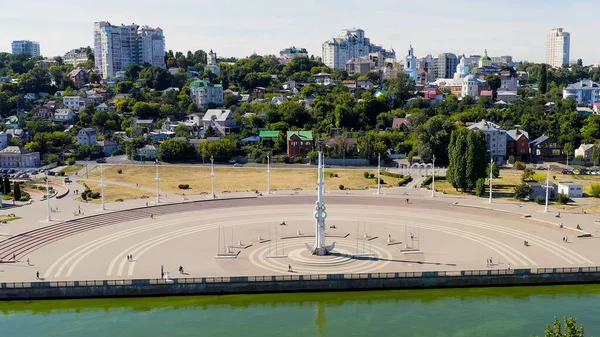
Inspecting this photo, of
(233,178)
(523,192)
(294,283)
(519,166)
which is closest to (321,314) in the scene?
(294,283)

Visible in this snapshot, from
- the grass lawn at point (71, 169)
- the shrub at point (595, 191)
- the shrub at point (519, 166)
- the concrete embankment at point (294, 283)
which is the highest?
the shrub at point (519, 166)

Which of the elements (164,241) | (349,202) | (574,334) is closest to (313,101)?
(349,202)

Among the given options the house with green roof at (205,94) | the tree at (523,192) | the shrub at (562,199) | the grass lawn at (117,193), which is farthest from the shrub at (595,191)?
the house with green roof at (205,94)

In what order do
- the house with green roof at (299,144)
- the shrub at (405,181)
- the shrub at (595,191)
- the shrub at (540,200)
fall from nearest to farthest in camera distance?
the shrub at (540,200) < the shrub at (595,191) < the shrub at (405,181) < the house with green roof at (299,144)

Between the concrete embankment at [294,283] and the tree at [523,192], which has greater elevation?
the tree at [523,192]

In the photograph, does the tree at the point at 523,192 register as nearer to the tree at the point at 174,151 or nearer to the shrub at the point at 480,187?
the shrub at the point at 480,187

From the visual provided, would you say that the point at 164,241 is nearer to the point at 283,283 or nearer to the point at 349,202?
the point at 283,283
